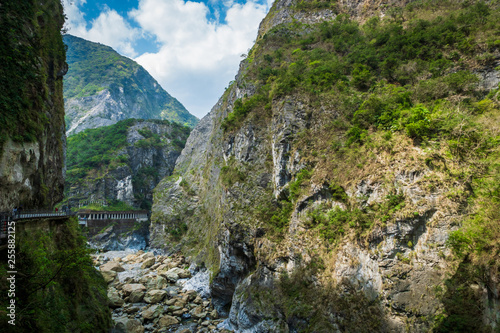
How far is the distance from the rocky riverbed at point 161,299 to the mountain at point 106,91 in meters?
99.1

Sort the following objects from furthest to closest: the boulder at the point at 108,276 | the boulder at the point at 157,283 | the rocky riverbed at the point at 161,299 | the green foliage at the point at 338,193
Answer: the boulder at the point at 108,276 < the boulder at the point at 157,283 < the rocky riverbed at the point at 161,299 < the green foliage at the point at 338,193

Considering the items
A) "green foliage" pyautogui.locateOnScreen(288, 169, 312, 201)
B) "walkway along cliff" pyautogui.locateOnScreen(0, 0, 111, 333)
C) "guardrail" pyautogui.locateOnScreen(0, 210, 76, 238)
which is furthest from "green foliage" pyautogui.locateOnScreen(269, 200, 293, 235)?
"guardrail" pyautogui.locateOnScreen(0, 210, 76, 238)

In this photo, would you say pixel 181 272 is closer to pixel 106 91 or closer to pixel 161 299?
pixel 161 299

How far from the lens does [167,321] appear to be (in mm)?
19094

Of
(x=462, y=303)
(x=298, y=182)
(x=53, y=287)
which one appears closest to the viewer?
(x=462, y=303)

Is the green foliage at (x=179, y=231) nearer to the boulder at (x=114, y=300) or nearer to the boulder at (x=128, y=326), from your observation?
the boulder at (x=114, y=300)

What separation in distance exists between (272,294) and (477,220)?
12.3m

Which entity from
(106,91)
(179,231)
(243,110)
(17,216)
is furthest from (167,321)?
(106,91)

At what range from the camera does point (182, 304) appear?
22.1m

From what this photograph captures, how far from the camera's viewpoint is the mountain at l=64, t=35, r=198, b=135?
113 meters

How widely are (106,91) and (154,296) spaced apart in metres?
133

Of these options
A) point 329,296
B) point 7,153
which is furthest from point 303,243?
point 7,153

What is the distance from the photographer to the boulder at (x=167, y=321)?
61.6 ft

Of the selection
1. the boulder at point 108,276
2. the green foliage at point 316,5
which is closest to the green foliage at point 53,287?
the boulder at point 108,276
